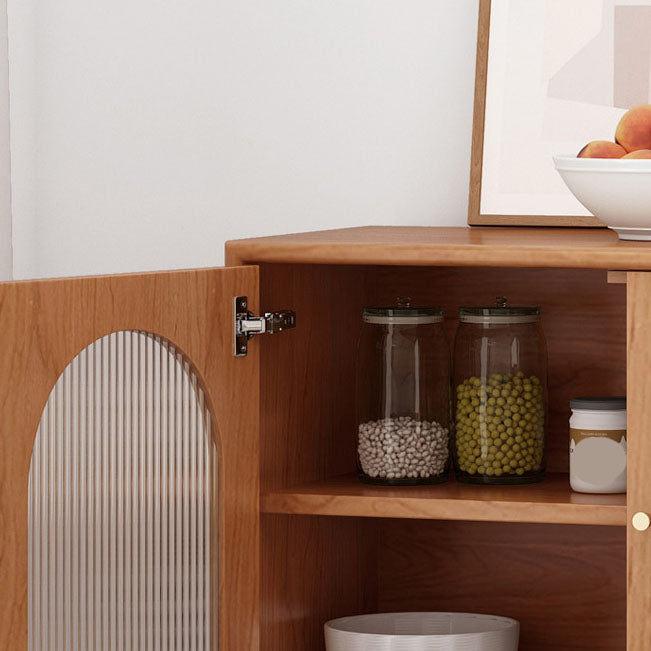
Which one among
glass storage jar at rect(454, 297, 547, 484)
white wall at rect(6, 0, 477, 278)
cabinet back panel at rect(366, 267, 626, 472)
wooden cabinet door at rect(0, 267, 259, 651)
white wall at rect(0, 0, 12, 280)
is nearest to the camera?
wooden cabinet door at rect(0, 267, 259, 651)

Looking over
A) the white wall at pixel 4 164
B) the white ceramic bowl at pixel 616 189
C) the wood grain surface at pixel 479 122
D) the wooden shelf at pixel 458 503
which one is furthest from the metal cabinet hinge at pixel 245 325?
the white wall at pixel 4 164

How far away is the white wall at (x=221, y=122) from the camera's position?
68.5 inches

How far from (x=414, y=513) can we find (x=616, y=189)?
1.34 feet

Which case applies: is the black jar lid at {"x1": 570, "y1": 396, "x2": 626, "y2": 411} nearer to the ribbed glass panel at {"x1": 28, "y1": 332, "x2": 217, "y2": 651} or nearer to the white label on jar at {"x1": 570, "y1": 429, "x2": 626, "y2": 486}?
the white label on jar at {"x1": 570, "y1": 429, "x2": 626, "y2": 486}

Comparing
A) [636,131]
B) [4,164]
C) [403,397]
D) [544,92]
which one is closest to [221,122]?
[4,164]

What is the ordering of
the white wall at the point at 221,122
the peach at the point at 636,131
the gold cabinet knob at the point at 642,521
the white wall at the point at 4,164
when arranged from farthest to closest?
the white wall at the point at 4,164 → the white wall at the point at 221,122 → the peach at the point at 636,131 → the gold cabinet knob at the point at 642,521

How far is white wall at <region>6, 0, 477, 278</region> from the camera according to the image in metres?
1.74

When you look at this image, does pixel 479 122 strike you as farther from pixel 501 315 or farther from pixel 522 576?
pixel 522 576

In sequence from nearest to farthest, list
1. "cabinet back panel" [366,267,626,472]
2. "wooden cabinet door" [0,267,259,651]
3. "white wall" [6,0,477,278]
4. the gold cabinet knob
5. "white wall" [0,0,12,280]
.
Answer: "wooden cabinet door" [0,267,259,651] < the gold cabinet knob < "cabinet back panel" [366,267,626,472] < "white wall" [6,0,477,278] < "white wall" [0,0,12,280]

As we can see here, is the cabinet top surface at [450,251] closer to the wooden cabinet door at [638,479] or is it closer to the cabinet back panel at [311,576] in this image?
the wooden cabinet door at [638,479]

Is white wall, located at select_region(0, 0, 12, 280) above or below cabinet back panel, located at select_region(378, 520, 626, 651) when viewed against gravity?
above

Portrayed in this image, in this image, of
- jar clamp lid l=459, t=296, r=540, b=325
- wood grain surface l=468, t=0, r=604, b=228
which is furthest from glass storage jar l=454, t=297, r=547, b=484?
wood grain surface l=468, t=0, r=604, b=228

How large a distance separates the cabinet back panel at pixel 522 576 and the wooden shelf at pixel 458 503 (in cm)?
29

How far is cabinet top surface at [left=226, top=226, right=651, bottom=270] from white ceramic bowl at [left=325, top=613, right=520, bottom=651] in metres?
0.46
